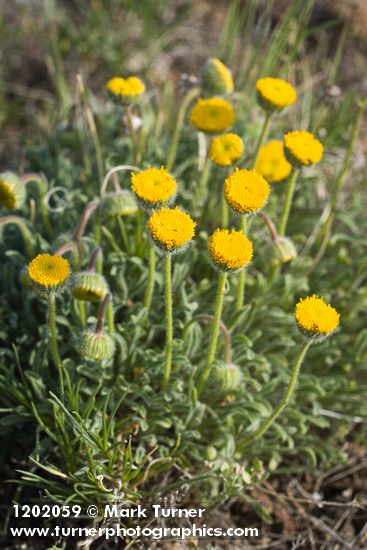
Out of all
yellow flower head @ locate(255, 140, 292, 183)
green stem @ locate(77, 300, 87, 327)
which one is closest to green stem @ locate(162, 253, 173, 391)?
Result: green stem @ locate(77, 300, 87, 327)

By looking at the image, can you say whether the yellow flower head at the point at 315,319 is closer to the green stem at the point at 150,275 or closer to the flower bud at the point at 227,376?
the flower bud at the point at 227,376

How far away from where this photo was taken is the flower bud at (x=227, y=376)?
2.86 m

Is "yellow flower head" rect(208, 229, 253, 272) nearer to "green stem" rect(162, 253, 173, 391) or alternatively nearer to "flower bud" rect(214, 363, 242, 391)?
"green stem" rect(162, 253, 173, 391)

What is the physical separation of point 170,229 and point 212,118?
3.28 ft

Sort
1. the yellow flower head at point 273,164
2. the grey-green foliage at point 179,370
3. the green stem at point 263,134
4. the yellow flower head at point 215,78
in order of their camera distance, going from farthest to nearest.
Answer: the yellow flower head at point 215,78, the yellow flower head at point 273,164, the green stem at point 263,134, the grey-green foliage at point 179,370

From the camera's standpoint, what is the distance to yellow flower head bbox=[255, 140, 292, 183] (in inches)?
133

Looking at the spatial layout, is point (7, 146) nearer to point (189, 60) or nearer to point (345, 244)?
point (189, 60)

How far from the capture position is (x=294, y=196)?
4270mm

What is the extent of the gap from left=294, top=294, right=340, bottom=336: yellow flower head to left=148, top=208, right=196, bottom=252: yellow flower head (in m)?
0.47

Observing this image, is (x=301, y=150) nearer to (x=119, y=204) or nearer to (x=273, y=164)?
(x=273, y=164)

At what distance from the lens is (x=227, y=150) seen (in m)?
2.97

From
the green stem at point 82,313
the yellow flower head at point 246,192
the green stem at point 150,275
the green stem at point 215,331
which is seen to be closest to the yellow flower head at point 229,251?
the green stem at point 215,331

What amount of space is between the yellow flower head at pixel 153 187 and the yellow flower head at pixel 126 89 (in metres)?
0.82

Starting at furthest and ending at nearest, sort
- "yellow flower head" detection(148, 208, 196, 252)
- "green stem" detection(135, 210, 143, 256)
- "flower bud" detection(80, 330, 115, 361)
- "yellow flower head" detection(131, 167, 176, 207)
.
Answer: "green stem" detection(135, 210, 143, 256) < "flower bud" detection(80, 330, 115, 361) < "yellow flower head" detection(131, 167, 176, 207) < "yellow flower head" detection(148, 208, 196, 252)
